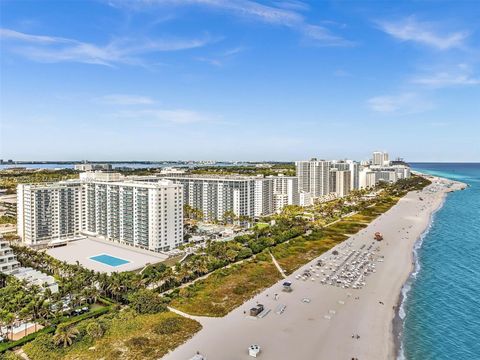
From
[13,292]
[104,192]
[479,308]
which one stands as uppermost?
[104,192]

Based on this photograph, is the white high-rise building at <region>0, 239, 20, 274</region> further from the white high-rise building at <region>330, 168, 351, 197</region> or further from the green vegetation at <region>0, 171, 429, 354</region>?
the white high-rise building at <region>330, 168, 351, 197</region>

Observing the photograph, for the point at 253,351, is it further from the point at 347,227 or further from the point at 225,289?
the point at 347,227

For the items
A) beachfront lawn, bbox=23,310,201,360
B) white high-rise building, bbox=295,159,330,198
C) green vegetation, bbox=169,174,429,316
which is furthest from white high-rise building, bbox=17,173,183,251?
white high-rise building, bbox=295,159,330,198

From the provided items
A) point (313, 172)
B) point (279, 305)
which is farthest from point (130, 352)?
point (313, 172)

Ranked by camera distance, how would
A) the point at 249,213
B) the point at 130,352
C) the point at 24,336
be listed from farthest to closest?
the point at 249,213, the point at 24,336, the point at 130,352

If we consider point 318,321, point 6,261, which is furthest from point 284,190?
point 6,261

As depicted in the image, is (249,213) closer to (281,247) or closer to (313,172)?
(281,247)
